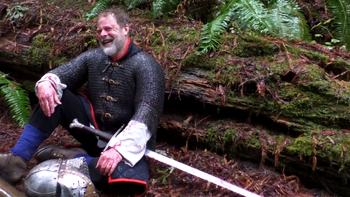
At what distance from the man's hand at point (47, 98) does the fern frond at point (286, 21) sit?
7.56 ft

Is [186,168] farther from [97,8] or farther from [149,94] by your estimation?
[97,8]

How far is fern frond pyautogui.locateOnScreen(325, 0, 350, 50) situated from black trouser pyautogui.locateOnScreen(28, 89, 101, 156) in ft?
9.99

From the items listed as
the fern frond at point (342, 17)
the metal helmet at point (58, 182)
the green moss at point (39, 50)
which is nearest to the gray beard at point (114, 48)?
the metal helmet at point (58, 182)

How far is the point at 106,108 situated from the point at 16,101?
56.1 inches

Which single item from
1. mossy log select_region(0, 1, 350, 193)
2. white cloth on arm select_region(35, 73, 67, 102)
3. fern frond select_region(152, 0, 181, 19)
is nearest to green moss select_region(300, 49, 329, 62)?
mossy log select_region(0, 1, 350, 193)

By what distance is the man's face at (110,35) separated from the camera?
3240 millimetres

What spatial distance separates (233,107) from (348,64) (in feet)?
4.05

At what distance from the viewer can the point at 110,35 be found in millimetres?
3242

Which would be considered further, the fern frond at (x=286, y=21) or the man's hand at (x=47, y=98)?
the fern frond at (x=286, y=21)

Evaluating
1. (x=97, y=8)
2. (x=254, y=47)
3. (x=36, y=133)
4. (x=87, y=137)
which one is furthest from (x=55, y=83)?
(x=254, y=47)

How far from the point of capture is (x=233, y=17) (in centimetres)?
413

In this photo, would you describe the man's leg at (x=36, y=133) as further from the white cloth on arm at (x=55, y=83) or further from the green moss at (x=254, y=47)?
the green moss at (x=254, y=47)

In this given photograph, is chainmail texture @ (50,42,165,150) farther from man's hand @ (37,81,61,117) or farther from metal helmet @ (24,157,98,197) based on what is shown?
metal helmet @ (24,157,98,197)

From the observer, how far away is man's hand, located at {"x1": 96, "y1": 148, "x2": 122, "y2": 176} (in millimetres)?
2814
